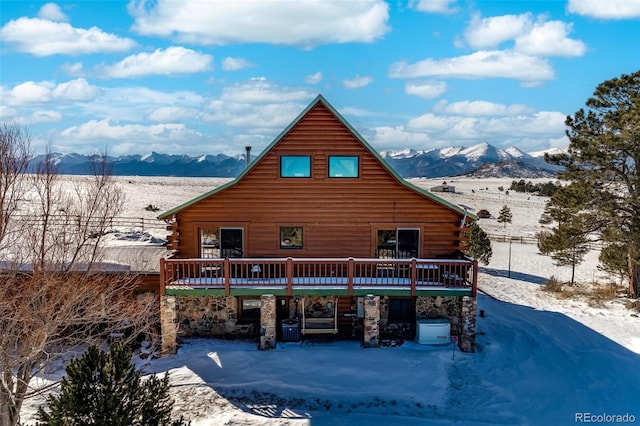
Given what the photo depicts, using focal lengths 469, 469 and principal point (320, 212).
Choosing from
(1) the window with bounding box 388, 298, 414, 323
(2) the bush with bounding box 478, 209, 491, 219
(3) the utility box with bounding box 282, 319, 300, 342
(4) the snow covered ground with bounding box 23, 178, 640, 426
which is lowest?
(4) the snow covered ground with bounding box 23, 178, 640, 426

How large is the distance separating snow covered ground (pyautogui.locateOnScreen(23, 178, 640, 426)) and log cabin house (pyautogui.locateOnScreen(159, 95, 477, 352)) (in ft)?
3.44

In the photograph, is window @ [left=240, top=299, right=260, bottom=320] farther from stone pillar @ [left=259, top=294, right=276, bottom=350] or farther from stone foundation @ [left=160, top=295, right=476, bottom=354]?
stone pillar @ [left=259, top=294, right=276, bottom=350]

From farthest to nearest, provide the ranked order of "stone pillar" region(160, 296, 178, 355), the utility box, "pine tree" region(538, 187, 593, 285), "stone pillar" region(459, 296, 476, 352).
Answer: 1. "pine tree" region(538, 187, 593, 285)
2. the utility box
3. "stone pillar" region(459, 296, 476, 352)
4. "stone pillar" region(160, 296, 178, 355)

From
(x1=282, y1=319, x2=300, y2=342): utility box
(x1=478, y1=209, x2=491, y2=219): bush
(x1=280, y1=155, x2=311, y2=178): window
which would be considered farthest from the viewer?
(x1=478, y1=209, x2=491, y2=219): bush

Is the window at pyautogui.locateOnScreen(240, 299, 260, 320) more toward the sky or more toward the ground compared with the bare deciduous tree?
more toward the ground

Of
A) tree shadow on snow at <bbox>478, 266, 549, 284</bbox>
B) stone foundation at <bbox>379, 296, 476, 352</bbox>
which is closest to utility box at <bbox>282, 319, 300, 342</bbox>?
stone foundation at <bbox>379, 296, 476, 352</bbox>

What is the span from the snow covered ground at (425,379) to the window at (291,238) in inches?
135

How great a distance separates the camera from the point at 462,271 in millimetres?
15766

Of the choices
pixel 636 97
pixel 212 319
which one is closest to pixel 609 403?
pixel 212 319

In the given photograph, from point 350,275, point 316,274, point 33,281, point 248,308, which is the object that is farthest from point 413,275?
point 33,281

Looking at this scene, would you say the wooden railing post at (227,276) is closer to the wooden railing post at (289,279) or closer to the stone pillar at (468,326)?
the wooden railing post at (289,279)

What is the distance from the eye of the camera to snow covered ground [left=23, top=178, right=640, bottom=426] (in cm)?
1171

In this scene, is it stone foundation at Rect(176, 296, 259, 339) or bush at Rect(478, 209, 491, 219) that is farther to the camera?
bush at Rect(478, 209, 491, 219)

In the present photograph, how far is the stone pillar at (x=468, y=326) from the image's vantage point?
14.9 meters
